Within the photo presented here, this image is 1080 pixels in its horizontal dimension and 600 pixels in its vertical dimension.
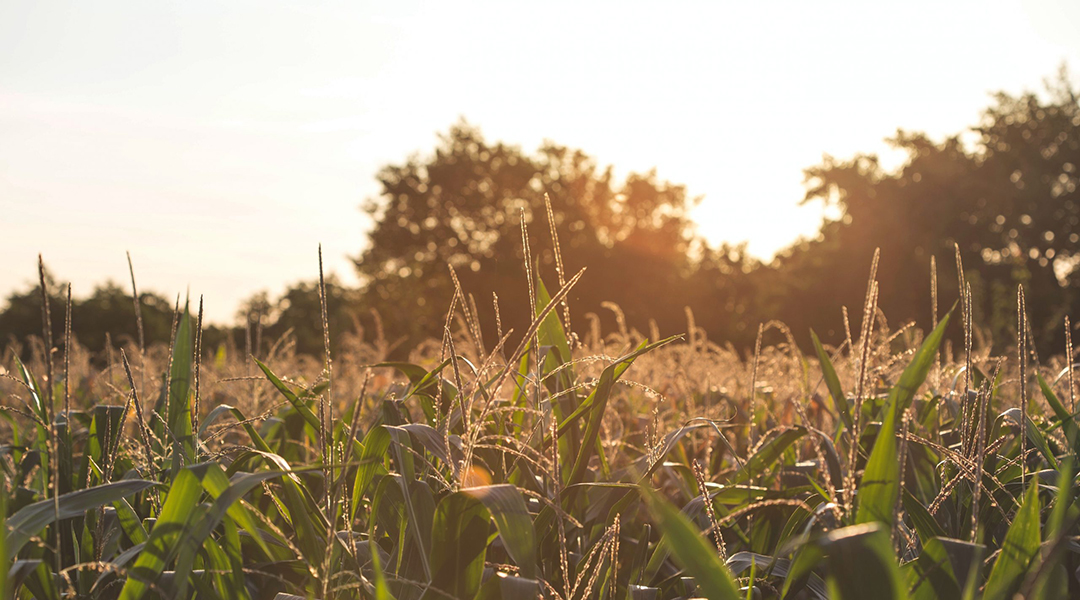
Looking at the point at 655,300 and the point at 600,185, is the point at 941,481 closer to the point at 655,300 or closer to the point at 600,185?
the point at 655,300

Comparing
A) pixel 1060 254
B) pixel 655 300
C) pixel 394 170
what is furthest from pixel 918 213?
pixel 394 170

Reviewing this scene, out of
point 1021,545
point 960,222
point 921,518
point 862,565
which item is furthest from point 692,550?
point 960,222

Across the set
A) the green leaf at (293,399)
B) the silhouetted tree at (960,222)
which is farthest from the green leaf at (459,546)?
the silhouetted tree at (960,222)

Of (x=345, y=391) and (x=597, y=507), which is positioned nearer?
(x=597, y=507)

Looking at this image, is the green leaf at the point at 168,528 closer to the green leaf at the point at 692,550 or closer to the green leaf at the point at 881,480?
the green leaf at the point at 692,550

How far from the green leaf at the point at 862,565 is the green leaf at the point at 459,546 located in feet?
1.66

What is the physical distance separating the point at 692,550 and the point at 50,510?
84 cm

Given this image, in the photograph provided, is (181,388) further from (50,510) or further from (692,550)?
(692,550)

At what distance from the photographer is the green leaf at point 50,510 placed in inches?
32.6

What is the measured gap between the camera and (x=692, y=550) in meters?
0.70

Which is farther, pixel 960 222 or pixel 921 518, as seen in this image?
pixel 960 222

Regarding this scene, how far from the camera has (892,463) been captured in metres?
0.79

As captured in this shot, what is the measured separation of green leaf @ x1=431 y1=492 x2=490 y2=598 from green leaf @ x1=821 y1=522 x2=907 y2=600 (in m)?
0.51

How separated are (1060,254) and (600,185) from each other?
16.9 m
